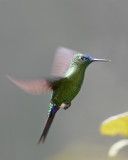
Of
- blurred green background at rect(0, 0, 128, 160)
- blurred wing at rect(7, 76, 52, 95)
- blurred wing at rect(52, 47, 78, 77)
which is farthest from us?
blurred green background at rect(0, 0, 128, 160)

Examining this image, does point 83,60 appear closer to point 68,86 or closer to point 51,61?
point 68,86

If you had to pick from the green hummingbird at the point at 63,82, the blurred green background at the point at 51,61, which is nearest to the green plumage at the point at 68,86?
the green hummingbird at the point at 63,82

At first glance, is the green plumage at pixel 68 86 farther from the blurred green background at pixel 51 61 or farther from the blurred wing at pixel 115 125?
the blurred green background at pixel 51 61

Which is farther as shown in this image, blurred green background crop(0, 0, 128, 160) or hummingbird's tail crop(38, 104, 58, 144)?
blurred green background crop(0, 0, 128, 160)

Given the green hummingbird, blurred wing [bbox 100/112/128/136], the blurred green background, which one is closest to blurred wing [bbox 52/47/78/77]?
the green hummingbird

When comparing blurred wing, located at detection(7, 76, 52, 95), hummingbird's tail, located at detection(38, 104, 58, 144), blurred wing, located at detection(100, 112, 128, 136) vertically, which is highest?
blurred wing, located at detection(7, 76, 52, 95)

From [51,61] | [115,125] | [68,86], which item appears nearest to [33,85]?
[68,86]

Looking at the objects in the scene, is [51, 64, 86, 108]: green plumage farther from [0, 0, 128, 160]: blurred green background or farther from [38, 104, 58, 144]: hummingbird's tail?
[0, 0, 128, 160]: blurred green background

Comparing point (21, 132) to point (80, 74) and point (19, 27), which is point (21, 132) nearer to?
point (19, 27)
